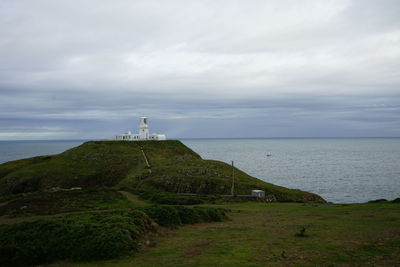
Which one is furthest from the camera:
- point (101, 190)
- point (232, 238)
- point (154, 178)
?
point (154, 178)

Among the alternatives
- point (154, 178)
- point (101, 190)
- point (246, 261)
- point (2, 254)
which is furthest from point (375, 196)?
point (2, 254)

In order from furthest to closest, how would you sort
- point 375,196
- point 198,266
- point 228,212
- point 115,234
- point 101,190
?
point 375,196
point 101,190
point 228,212
point 115,234
point 198,266

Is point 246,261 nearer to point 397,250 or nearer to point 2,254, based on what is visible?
point 397,250

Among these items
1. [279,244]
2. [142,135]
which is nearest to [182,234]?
[279,244]

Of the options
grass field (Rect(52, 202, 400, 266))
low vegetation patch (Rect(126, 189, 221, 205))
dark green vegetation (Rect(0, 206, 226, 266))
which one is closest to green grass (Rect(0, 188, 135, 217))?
low vegetation patch (Rect(126, 189, 221, 205))

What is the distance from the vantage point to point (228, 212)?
131 feet

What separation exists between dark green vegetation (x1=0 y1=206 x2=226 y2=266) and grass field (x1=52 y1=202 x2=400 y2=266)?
1.02 meters

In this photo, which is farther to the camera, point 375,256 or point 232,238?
Answer: point 232,238

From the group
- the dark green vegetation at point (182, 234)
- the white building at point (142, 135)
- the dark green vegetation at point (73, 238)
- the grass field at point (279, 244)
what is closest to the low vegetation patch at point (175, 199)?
the dark green vegetation at point (182, 234)

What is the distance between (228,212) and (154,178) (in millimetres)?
37107

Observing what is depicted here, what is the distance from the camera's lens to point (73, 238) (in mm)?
22484

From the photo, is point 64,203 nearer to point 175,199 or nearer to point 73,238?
point 175,199

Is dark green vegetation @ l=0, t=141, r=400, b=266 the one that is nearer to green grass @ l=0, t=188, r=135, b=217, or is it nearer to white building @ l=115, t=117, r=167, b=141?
green grass @ l=0, t=188, r=135, b=217

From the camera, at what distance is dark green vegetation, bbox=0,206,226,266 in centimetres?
2114
